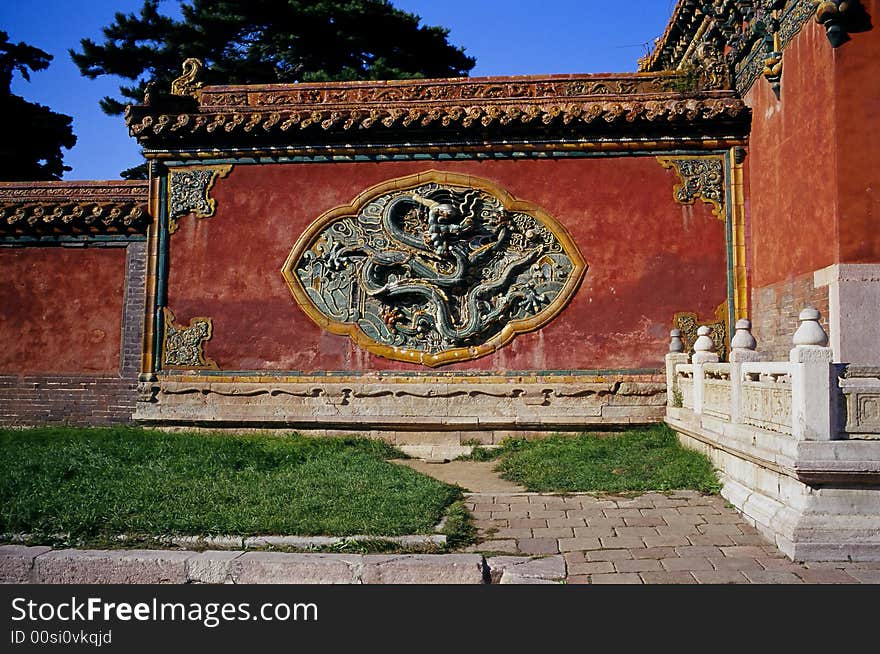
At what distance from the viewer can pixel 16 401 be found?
930 centimetres

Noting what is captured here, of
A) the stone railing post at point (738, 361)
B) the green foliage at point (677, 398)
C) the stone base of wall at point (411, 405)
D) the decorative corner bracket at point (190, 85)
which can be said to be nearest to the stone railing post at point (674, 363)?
the green foliage at point (677, 398)

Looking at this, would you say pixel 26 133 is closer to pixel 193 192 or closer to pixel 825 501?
pixel 193 192

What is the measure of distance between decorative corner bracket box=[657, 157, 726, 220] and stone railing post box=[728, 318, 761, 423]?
10.7ft

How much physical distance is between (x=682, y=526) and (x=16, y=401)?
8502mm

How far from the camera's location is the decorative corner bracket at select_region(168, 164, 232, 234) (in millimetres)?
9070

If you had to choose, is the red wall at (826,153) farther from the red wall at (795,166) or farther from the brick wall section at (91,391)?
the brick wall section at (91,391)

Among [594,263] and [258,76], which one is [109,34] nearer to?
[258,76]

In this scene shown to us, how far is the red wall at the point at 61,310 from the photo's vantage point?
9.28 meters

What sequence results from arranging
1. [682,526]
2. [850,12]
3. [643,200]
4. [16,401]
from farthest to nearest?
[16,401] < [643,200] < [850,12] < [682,526]

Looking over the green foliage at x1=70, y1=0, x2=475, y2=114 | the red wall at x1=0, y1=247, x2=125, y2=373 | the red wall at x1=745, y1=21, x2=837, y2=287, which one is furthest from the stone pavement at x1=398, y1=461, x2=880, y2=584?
the green foliage at x1=70, y1=0, x2=475, y2=114

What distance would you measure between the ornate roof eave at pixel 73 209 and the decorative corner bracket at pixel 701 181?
6765mm

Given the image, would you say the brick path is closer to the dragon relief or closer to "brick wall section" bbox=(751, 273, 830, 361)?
"brick wall section" bbox=(751, 273, 830, 361)

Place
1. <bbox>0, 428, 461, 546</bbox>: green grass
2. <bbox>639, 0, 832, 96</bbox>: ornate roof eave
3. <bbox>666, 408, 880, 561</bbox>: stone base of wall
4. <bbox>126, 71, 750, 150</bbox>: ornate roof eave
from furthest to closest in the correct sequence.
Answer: <bbox>126, 71, 750, 150</bbox>: ornate roof eave, <bbox>639, 0, 832, 96</bbox>: ornate roof eave, <bbox>0, 428, 461, 546</bbox>: green grass, <bbox>666, 408, 880, 561</bbox>: stone base of wall

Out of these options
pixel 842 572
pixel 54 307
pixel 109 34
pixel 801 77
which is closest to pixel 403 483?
pixel 842 572
